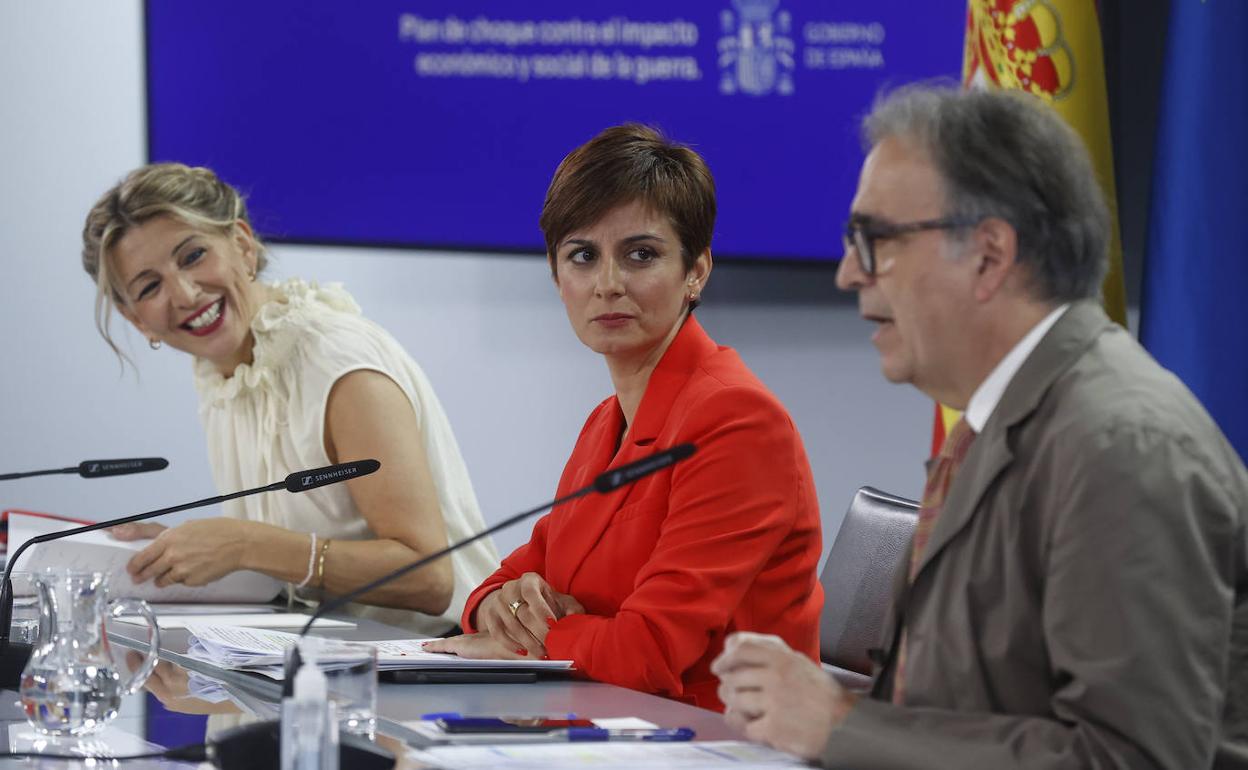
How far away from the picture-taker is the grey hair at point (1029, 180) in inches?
52.9

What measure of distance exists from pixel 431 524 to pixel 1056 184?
62.9 inches

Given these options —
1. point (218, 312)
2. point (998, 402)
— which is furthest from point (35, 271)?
point (998, 402)

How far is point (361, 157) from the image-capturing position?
3.74 meters

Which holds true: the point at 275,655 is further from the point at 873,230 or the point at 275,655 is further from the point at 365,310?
the point at 365,310

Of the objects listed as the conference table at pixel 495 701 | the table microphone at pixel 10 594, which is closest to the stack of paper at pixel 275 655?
the conference table at pixel 495 701

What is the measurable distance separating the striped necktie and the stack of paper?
0.55 m

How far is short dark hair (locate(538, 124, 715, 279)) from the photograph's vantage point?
2125 millimetres

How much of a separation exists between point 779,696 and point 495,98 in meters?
2.63

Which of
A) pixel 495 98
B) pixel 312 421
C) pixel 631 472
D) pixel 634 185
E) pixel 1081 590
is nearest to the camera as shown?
pixel 1081 590

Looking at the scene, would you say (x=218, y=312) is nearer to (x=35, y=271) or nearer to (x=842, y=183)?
(x=35, y=271)

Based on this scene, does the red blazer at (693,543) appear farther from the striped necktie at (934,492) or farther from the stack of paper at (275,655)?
the striped necktie at (934,492)

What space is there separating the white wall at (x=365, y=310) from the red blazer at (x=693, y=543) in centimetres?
183

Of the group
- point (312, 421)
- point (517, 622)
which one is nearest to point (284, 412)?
point (312, 421)

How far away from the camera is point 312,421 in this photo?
9.04 feet
